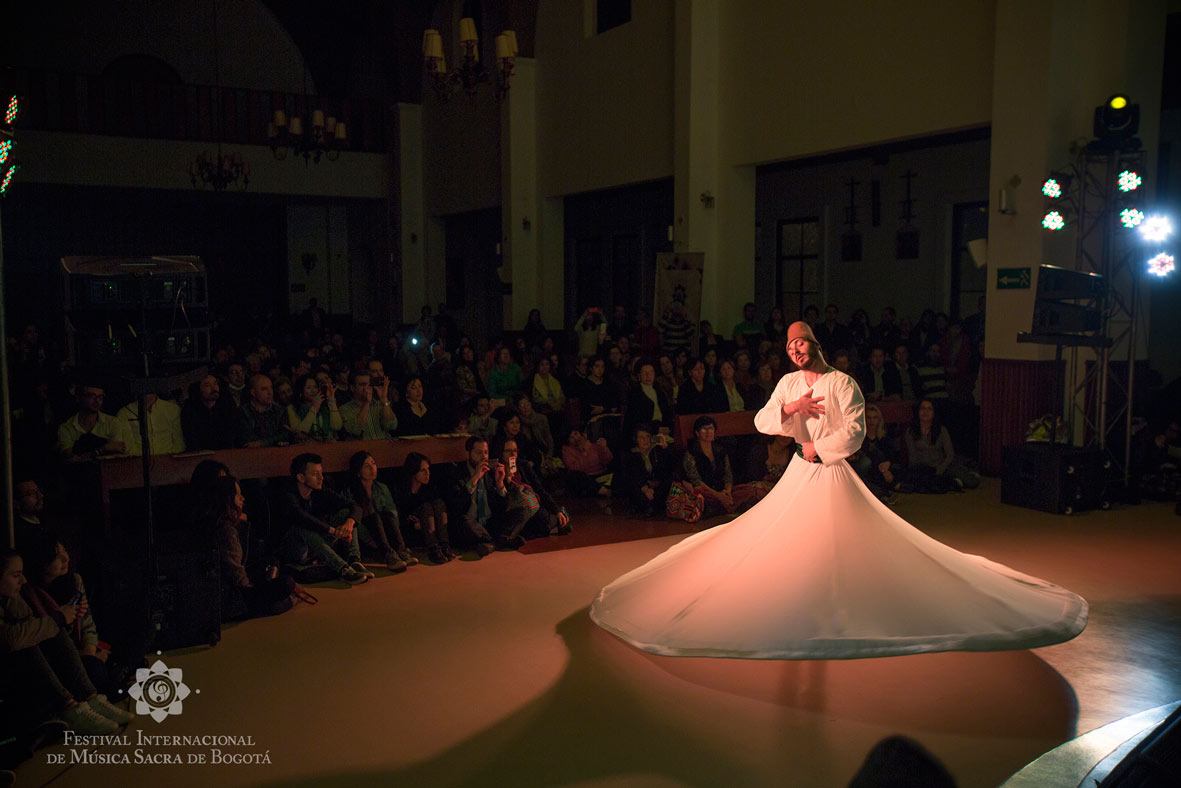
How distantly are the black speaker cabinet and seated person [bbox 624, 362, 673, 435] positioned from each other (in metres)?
2.78

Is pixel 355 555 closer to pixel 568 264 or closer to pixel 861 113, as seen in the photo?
pixel 861 113

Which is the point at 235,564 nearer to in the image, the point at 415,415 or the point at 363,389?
the point at 363,389

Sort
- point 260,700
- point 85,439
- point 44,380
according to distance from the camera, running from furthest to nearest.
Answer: point 44,380 < point 85,439 < point 260,700

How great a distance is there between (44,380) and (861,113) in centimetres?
842

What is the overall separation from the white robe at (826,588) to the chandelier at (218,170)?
1199 cm

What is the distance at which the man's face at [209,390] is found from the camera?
6680mm

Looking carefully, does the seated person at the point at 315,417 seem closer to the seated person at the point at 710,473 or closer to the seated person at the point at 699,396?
the seated person at the point at 710,473

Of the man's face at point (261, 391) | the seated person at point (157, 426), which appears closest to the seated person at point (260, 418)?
the man's face at point (261, 391)

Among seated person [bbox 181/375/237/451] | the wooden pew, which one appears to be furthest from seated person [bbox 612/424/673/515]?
seated person [bbox 181/375/237/451]

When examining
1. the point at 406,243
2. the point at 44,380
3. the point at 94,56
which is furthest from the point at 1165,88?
the point at 94,56

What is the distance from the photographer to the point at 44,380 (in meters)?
9.41

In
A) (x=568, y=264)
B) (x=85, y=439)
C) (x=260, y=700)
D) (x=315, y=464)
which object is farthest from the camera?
(x=568, y=264)

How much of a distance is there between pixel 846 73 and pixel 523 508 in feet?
20.2

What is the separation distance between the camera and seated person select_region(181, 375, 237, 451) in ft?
21.9
